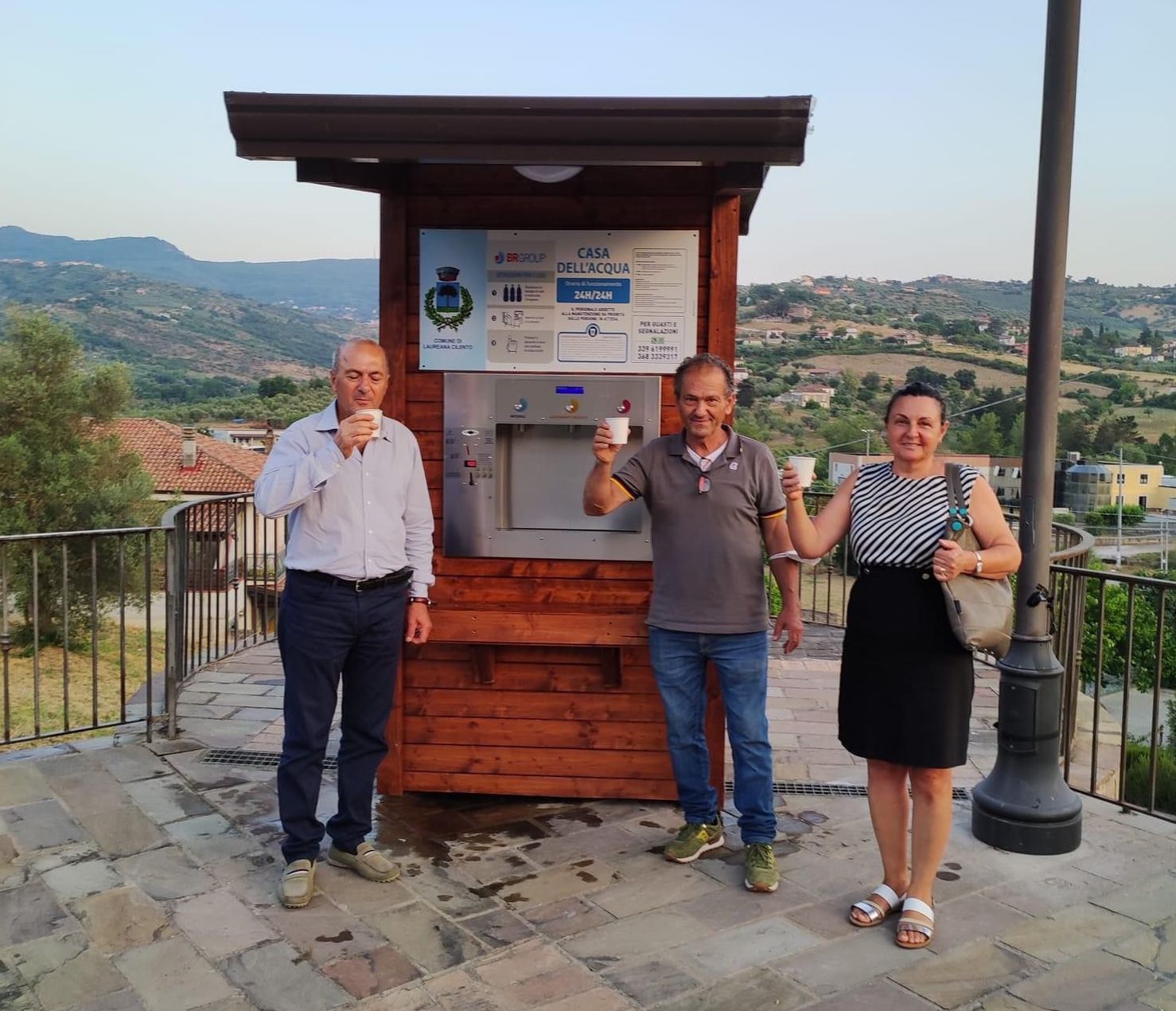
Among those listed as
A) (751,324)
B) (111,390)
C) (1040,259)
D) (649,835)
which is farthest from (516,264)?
(111,390)

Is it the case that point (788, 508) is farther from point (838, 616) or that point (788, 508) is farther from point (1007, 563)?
point (838, 616)

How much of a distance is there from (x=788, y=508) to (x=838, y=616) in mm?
6026

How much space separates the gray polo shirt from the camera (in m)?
3.36

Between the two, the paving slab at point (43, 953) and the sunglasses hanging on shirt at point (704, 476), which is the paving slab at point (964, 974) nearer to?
the sunglasses hanging on shirt at point (704, 476)

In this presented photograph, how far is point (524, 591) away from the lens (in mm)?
4027

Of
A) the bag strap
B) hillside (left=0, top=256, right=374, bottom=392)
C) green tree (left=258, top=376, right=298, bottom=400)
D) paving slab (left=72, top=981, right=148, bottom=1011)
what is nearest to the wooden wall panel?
the bag strap

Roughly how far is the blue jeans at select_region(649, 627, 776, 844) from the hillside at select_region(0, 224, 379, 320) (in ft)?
170

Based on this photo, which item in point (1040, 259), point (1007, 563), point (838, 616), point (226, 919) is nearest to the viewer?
point (1007, 563)

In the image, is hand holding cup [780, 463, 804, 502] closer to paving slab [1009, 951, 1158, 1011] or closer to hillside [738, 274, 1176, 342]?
paving slab [1009, 951, 1158, 1011]

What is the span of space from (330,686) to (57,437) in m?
44.6

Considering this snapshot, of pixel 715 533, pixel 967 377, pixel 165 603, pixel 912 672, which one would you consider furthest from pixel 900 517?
pixel 967 377

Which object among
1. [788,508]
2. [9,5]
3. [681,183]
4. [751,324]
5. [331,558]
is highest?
[9,5]

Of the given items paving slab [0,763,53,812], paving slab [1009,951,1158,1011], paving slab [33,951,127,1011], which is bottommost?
paving slab [0,763,53,812]

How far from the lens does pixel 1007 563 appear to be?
2.93 meters
